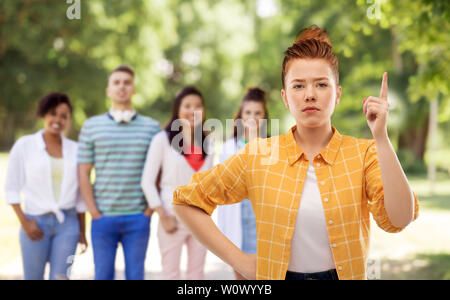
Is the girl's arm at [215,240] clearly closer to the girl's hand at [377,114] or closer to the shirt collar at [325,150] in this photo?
the shirt collar at [325,150]

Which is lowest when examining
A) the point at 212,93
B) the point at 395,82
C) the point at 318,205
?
the point at 318,205

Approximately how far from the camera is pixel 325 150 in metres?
1.85

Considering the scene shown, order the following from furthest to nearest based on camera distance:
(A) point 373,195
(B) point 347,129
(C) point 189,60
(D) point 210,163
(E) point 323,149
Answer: (C) point 189,60 < (B) point 347,129 < (D) point 210,163 < (E) point 323,149 < (A) point 373,195

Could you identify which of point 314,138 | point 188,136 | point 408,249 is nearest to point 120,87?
point 188,136

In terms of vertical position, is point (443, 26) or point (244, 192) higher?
point (443, 26)

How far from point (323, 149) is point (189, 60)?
30415 mm

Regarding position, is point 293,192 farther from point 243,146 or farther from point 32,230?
point 32,230

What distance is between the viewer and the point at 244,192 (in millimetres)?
1971

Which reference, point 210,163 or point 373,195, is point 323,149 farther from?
point 210,163

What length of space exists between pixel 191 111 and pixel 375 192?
2722mm

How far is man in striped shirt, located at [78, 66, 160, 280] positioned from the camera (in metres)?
4.01

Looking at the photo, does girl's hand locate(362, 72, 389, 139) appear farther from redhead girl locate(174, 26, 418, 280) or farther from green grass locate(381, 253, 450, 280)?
green grass locate(381, 253, 450, 280)

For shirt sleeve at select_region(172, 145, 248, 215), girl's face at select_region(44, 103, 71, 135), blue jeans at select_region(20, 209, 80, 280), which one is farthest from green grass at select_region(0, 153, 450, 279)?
shirt sleeve at select_region(172, 145, 248, 215)

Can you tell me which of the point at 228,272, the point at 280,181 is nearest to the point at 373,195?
the point at 280,181
